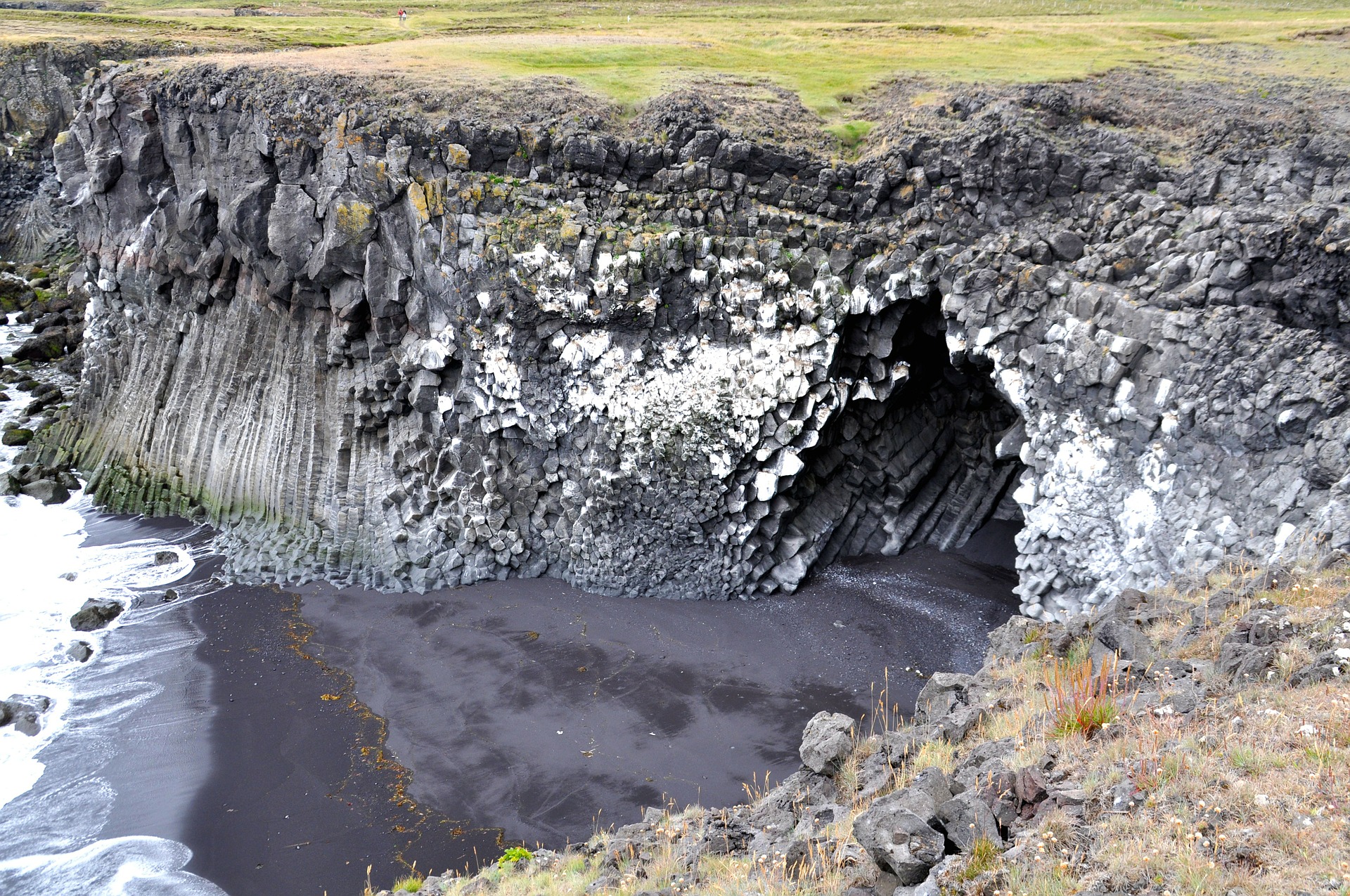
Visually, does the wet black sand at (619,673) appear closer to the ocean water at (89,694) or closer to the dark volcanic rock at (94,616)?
the ocean water at (89,694)

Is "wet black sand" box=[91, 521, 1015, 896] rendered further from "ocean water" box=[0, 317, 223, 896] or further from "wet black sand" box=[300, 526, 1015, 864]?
"ocean water" box=[0, 317, 223, 896]

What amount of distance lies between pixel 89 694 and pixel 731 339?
642 inches

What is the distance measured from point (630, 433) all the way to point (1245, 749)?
15552 millimetres

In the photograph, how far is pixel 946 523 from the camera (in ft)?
78.5

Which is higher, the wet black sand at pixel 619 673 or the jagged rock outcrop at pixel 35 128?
the jagged rock outcrop at pixel 35 128

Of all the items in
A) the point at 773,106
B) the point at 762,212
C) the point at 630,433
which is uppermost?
the point at 773,106

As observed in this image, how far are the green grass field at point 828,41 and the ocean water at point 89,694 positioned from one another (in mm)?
15655

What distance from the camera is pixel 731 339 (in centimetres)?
2178

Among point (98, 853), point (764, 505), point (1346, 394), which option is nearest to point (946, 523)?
point (764, 505)

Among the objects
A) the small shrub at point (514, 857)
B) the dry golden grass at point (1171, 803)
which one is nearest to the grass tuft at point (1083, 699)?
the dry golden grass at point (1171, 803)

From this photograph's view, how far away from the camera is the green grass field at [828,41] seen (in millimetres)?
26547

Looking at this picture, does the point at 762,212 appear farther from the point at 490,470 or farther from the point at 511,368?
the point at 490,470

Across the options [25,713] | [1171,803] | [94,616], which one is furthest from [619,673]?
[94,616]

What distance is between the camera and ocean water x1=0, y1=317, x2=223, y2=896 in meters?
15.7
